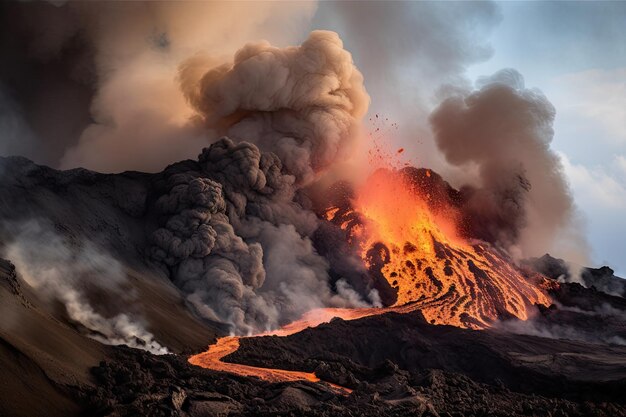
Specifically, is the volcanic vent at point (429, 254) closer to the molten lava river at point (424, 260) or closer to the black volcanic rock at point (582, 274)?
the molten lava river at point (424, 260)

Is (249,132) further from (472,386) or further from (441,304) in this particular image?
(472,386)

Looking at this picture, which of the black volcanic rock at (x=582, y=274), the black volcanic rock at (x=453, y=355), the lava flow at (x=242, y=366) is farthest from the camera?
the black volcanic rock at (x=582, y=274)

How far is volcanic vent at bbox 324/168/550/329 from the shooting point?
148 feet

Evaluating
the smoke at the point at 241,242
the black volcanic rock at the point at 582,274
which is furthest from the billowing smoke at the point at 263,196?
the black volcanic rock at the point at 582,274

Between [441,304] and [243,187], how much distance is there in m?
16.2

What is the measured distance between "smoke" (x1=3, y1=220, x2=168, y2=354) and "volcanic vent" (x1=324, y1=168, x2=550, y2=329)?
19.2 metres

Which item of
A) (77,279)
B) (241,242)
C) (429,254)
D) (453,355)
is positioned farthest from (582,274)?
(77,279)

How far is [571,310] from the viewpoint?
48.5 meters

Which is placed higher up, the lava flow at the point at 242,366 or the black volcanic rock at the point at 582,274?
the black volcanic rock at the point at 582,274

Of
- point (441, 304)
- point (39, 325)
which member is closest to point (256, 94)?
point (441, 304)

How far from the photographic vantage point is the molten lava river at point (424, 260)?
141ft

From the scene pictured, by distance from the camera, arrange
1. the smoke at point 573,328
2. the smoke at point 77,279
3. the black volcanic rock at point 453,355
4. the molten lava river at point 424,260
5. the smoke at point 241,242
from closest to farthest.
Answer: the black volcanic rock at point 453,355
the smoke at point 77,279
the smoke at point 241,242
the smoke at point 573,328
the molten lava river at point 424,260

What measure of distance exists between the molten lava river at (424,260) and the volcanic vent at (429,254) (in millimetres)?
67

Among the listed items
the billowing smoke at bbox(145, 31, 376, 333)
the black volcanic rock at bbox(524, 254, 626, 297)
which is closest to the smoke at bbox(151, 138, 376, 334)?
the billowing smoke at bbox(145, 31, 376, 333)
